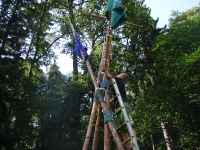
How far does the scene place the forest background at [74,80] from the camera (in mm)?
10453

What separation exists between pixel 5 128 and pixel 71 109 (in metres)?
4.37

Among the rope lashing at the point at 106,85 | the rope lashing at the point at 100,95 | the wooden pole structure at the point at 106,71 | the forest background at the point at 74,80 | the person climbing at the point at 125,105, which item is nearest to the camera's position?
the wooden pole structure at the point at 106,71

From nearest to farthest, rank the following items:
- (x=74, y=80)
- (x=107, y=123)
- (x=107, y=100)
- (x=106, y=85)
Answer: (x=107, y=123), (x=107, y=100), (x=106, y=85), (x=74, y=80)

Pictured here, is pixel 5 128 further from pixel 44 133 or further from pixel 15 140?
pixel 44 133

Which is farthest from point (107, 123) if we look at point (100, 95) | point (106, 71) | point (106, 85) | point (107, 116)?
point (106, 71)

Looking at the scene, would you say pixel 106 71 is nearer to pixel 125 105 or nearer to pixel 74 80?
pixel 125 105

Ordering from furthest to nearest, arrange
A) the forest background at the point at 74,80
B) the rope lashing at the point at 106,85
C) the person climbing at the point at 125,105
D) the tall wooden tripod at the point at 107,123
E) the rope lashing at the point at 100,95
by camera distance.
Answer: the forest background at the point at 74,80, the rope lashing at the point at 106,85, the rope lashing at the point at 100,95, the person climbing at the point at 125,105, the tall wooden tripod at the point at 107,123

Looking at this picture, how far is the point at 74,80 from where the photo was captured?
48.0 feet

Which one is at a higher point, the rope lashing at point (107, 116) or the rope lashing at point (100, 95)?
the rope lashing at point (100, 95)

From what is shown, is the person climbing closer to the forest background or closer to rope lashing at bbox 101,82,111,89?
rope lashing at bbox 101,82,111,89

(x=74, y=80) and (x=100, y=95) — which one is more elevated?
(x=74, y=80)

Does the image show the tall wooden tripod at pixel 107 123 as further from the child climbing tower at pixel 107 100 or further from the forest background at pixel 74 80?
the forest background at pixel 74 80

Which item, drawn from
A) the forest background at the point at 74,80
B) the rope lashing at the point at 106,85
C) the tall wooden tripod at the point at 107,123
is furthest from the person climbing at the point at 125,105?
the forest background at the point at 74,80

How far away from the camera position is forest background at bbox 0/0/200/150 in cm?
1045
